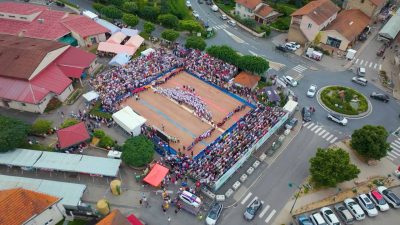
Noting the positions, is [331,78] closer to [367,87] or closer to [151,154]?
[367,87]

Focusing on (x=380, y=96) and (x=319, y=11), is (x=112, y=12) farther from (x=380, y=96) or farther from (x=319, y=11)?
(x=380, y=96)

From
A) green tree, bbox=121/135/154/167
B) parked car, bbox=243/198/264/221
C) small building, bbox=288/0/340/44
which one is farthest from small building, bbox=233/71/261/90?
parked car, bbox=243/198/264/221

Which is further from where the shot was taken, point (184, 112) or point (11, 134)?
point (184, 112)

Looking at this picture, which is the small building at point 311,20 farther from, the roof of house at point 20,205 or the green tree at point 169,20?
the roof of house at point 20,205

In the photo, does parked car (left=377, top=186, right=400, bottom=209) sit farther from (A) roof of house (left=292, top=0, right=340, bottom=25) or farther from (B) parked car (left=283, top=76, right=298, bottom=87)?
(A) roof of house (left=292, top=0, right=340, bottom=25)

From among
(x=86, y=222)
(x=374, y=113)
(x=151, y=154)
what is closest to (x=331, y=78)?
(x=374, y=113)

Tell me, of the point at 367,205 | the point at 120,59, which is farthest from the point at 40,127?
the point at 367,205

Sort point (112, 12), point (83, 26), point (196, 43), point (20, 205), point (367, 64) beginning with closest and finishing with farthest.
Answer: point (20, 205), point (196, 43), point (367, 64), point (83, 26), point (112, 12)
